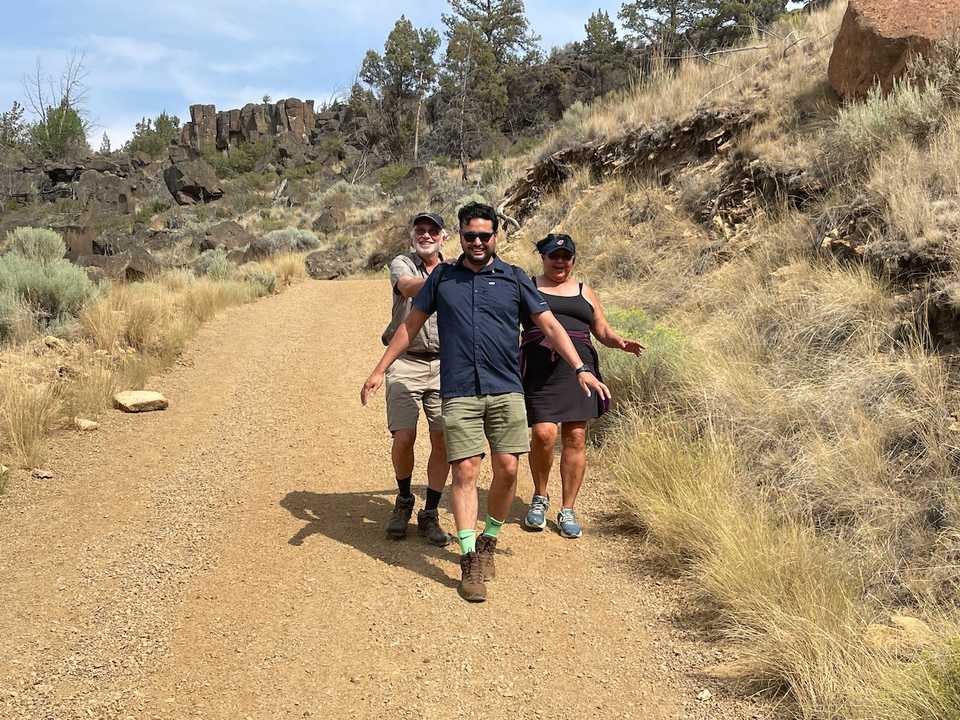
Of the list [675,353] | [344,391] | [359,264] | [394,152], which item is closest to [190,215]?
[394,152]

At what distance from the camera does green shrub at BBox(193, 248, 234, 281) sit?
15891mm

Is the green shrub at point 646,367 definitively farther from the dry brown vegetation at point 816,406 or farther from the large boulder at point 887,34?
the large boulder at point 887,34

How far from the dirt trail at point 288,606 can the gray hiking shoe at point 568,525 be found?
0.07 m

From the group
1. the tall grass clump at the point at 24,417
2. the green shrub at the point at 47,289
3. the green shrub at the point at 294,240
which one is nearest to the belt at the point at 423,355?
the tall grass clump at the point at 24,417

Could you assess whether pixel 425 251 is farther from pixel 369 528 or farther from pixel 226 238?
pixel 226 238

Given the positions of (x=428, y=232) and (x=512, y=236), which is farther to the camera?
(x=512, y=236)

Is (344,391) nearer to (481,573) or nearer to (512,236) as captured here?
(481,573)

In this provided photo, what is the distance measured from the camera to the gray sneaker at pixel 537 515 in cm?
439

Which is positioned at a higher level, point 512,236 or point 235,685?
point 512,236

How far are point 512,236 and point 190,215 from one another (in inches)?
1087

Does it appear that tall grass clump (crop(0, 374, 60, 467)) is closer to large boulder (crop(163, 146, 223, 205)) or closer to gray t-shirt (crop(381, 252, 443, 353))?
gray t-shirt (crop(381, 252, 443, 353))

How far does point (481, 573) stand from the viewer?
3545 millimetres

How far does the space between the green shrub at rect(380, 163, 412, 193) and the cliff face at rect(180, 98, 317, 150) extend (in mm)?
22866

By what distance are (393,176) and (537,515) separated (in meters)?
32.1
